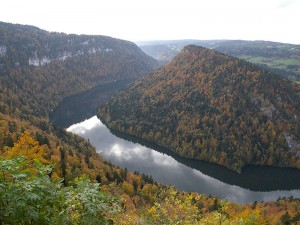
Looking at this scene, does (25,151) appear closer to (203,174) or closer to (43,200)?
(43,200)

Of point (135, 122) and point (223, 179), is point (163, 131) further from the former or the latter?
point (223, 179)

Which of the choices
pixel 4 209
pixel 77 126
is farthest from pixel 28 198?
pixel 77 126

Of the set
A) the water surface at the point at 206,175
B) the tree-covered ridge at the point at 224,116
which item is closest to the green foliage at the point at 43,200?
the water surface at the point at 206,175

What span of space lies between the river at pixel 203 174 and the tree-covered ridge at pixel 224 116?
18.0 feet

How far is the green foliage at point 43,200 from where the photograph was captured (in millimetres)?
12109

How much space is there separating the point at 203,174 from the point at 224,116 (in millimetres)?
43334

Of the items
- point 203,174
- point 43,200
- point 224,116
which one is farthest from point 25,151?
point 224,116

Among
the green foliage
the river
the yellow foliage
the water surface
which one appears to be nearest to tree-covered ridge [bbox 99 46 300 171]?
the river

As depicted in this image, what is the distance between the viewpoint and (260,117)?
510 ft

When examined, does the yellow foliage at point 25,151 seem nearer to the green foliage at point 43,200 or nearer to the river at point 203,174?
the green foliage at point 43,200

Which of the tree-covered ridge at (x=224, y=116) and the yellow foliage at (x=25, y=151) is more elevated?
the yellow foliage at (x=25, y=151)

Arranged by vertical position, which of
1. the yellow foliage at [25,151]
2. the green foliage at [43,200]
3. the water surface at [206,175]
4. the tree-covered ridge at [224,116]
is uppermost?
the green foliage at [43,200]

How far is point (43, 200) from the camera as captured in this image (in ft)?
43.2

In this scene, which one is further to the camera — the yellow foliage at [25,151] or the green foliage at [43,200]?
the yellow foliage at [25,151]
